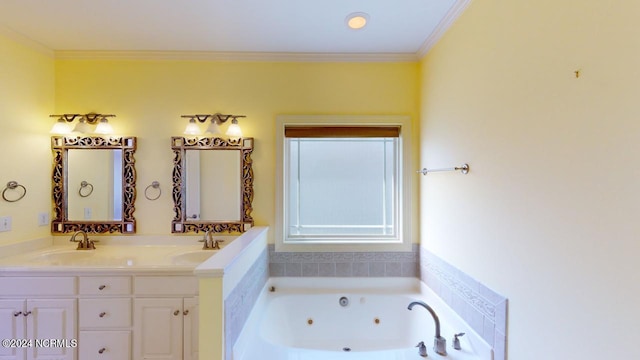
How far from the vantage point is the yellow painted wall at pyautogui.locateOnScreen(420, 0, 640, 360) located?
800 mm

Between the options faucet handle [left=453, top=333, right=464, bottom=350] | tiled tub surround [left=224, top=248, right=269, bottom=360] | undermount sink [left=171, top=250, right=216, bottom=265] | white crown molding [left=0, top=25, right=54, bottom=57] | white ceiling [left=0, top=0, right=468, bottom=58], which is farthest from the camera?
undermount sink [left=171, top=250, right=216, bottom=265]

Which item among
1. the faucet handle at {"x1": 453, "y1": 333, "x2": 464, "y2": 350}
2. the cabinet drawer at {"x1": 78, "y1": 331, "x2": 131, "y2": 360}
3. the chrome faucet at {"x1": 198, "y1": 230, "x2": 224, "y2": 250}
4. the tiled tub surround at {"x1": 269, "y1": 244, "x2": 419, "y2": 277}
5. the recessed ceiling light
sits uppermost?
the recessed ceiling light

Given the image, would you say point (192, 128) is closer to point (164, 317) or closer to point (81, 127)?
point (81, 127)

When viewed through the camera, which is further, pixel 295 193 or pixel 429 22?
pixel 295 193

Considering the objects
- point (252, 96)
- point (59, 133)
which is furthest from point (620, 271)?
point (59, 133)

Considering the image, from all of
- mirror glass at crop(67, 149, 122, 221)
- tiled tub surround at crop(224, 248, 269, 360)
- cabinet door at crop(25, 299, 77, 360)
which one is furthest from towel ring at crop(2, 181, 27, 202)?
tiled tub surround at crop(224, 248, 269, 360)

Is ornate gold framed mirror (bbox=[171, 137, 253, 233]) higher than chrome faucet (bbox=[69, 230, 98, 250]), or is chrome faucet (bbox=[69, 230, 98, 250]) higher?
ornate gold framed mirror (bbox=[171, 137, 253, 233])

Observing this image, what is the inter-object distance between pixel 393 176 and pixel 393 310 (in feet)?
3.70

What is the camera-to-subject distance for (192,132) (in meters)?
2.31

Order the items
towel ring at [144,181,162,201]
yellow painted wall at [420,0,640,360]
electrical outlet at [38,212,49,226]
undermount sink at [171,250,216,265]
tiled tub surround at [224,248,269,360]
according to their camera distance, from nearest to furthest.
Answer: yellow painted wall at [420,0,640,360]
tiled tub surround at [224,248,269,360]
undermount sink at [171,250,216,265]
electrical outlet at [38,212,49,226]
towel ring at [144,181,162,201]

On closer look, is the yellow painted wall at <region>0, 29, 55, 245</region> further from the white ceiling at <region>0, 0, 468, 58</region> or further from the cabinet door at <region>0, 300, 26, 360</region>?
the cabinet door at <region>0, 300, 26, 360</region>

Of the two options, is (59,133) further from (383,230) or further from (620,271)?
(620,271)

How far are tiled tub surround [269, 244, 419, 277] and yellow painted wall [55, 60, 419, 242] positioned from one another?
41 cm

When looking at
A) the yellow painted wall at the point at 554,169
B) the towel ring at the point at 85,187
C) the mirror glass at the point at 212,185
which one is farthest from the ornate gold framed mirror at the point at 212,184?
the yellow painted wall at the point at 554,169
